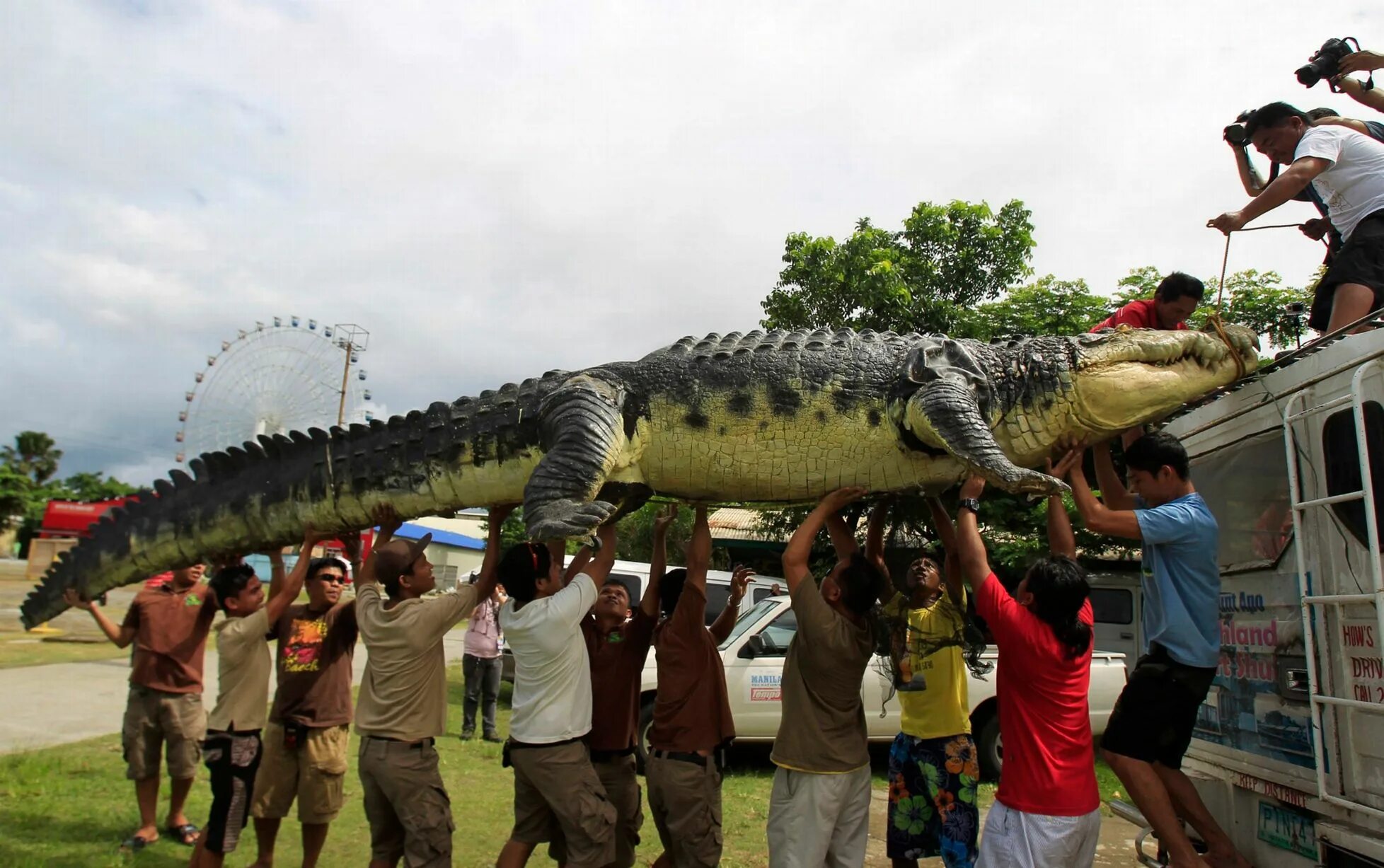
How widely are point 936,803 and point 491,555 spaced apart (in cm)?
267

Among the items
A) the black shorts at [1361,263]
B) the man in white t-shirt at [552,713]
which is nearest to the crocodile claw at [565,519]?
the man in white t-shirt at [552,713]

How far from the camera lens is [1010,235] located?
1525 cm

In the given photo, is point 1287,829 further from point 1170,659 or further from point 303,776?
point 303,776

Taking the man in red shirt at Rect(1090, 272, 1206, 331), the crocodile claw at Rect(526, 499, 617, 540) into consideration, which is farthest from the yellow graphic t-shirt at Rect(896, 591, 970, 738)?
the crocodile claw at Rect(526, 499, 617, 540)

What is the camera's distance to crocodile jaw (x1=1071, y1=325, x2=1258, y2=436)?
12.1 ft

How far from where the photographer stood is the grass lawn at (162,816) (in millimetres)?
5211

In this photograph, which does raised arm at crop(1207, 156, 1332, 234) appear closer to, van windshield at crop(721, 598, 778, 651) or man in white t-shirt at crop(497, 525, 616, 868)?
man in white t-shirt at crop(497, 525, 616, 868)

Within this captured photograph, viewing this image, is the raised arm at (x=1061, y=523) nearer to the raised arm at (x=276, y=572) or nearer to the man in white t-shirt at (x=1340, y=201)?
the man in white t-shirt at (x=1340, y=201)

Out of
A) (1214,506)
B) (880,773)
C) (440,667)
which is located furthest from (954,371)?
(880,773)

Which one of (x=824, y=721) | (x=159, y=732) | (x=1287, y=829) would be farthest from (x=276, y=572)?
(x=1287, y=829)

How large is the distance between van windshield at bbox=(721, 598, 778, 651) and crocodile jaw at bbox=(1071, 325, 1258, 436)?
5.29 m

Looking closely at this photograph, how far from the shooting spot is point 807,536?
12.1 ft

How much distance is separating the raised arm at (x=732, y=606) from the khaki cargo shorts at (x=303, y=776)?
218cm

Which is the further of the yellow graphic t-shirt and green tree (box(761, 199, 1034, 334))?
green tree (box(761, 199, 1034, 334))
